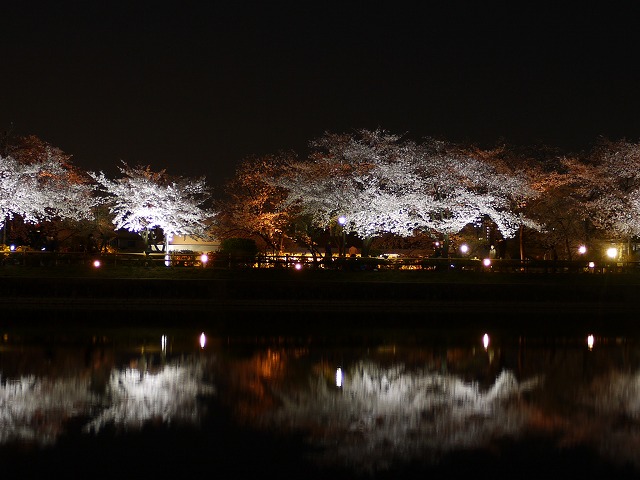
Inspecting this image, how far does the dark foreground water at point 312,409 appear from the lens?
11617mm

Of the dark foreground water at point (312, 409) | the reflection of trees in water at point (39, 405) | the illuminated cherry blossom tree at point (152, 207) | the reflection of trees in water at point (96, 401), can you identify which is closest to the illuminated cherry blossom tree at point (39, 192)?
the illuminated cherry blossom tree at point (152, 207)

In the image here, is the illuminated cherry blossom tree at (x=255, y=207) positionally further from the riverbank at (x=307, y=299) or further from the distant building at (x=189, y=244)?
the riverbank at (x=307, y=299)

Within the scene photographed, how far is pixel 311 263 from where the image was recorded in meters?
37.3

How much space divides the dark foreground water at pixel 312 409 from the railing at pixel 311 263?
12613 mm

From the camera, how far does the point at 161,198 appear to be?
45.7 metres

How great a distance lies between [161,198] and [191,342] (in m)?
23.8

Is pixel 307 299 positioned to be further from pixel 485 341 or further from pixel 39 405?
pixel 39 405

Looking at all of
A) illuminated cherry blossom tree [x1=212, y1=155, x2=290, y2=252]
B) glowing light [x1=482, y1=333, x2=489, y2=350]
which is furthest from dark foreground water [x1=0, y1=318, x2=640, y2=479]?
illuminated cherry blossom tree [x1=212, y1=155, x2=290, y2=252]

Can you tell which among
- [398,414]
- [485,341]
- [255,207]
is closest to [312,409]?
[398,414]

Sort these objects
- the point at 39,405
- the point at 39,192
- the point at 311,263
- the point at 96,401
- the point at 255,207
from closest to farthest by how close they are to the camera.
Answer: the point at 39,405 < the point at 96,401 < the point at 311,263 < the point at 39,192 < the point at 255,207

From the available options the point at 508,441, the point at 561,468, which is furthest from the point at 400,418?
the point at 561,468

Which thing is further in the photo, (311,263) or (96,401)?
(311,263)

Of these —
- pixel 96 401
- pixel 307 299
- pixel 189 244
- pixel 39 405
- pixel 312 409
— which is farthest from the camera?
pixel 189 244

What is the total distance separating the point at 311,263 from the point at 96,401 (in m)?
22.7
